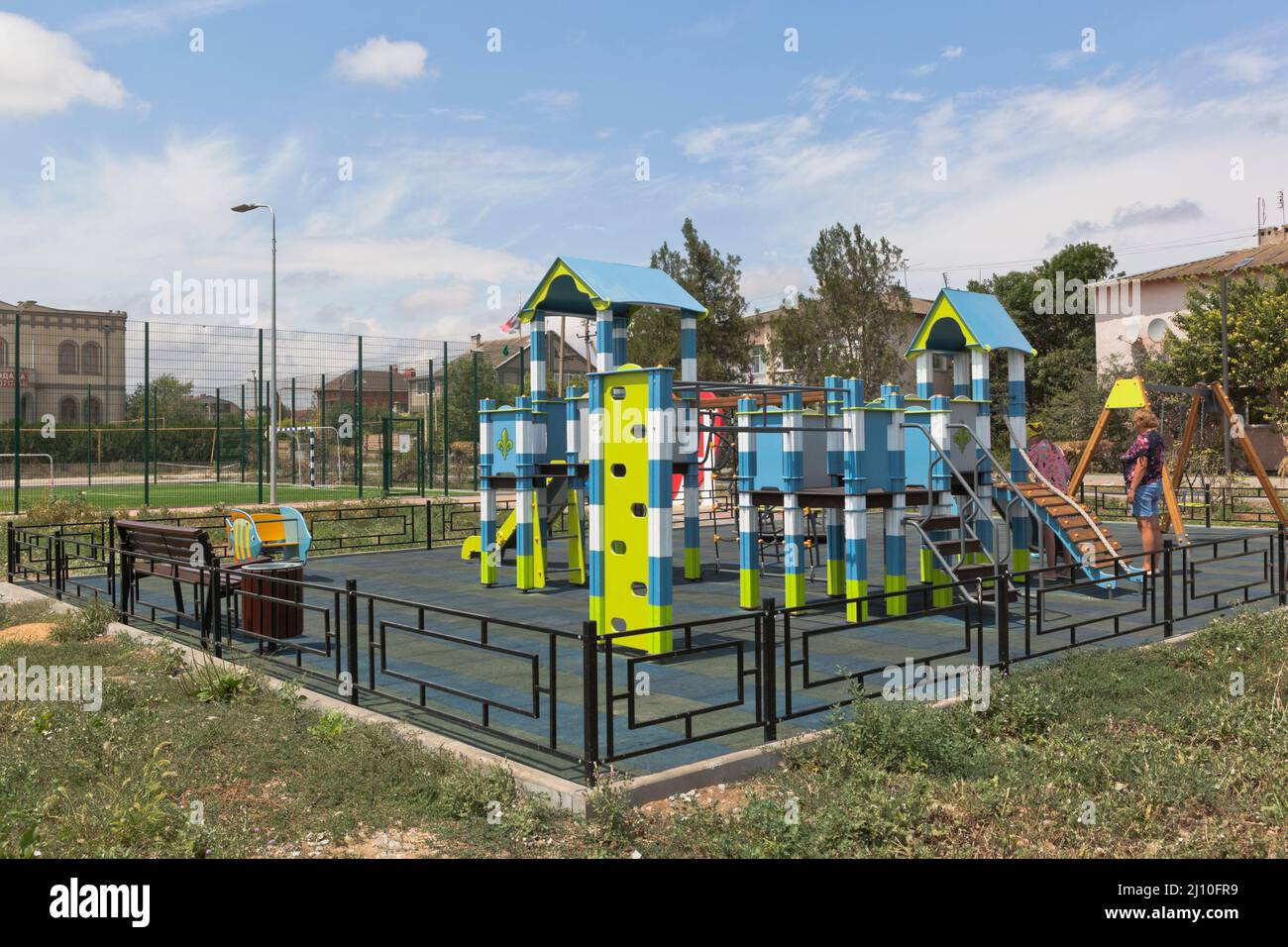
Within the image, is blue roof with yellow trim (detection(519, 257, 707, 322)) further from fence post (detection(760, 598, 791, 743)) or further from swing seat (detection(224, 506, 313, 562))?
fence post (detection(760, 598, 791, 743))

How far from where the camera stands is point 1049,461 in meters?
15.0

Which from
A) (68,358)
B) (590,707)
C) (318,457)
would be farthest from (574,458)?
(318,457)

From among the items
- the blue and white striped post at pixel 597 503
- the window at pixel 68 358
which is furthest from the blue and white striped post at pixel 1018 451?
the window at pixel 68 358

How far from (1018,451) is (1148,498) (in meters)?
1.79

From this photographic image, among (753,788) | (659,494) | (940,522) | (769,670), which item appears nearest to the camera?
(753,788)

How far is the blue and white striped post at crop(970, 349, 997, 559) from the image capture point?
42.3 ft

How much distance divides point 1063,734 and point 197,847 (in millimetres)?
4964

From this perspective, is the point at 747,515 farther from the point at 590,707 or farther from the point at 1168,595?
the point at 590,707

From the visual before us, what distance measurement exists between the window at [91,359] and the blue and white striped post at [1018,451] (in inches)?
1154

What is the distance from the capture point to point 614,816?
490cm

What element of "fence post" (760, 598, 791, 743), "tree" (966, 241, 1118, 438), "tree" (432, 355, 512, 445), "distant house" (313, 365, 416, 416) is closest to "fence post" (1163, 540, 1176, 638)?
"fence post" (760, 598, 791, 743)

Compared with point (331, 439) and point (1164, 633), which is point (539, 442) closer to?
point (1164, 633)

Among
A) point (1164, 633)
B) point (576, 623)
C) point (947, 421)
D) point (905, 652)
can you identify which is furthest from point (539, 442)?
point (1164, 633)

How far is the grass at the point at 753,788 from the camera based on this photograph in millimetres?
4781
